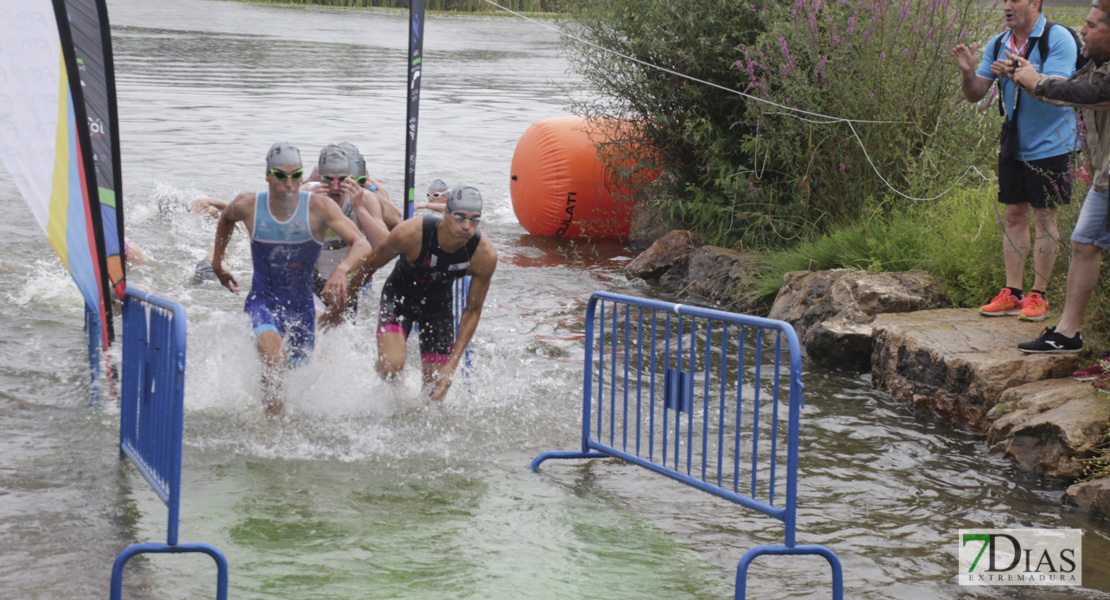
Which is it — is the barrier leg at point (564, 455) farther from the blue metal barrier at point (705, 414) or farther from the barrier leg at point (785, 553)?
the barrier leg at point (785, 553)

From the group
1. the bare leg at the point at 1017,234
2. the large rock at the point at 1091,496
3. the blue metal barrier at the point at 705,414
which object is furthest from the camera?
the bare leg at the point at 1017,234

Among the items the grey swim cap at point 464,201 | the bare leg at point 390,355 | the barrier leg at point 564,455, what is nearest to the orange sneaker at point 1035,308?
the barrier leg at point 564,455

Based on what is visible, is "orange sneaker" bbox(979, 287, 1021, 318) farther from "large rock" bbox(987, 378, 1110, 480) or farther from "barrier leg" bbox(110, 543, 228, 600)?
"barrier leg" bbox(110, 543, 228, 600)

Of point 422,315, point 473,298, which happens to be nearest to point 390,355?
point 422,315

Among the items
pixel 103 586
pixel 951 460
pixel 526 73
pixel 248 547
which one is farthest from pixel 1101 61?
pixel 526 73

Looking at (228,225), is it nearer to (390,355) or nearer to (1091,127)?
(390,355)

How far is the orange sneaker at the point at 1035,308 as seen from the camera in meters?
7.17

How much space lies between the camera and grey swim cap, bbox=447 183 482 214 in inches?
241

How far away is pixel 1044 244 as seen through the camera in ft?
23.0

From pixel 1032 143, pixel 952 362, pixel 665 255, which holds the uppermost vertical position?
pixel 1032 143

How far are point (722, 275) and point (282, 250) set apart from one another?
Answer: 537 centimetres

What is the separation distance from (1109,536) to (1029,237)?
290 centimetres

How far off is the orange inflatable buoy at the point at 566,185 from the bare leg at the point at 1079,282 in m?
6.67

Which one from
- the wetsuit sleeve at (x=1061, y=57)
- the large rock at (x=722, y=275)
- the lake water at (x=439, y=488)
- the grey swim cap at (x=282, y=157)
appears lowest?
the lake water at (x=439, y=488)
